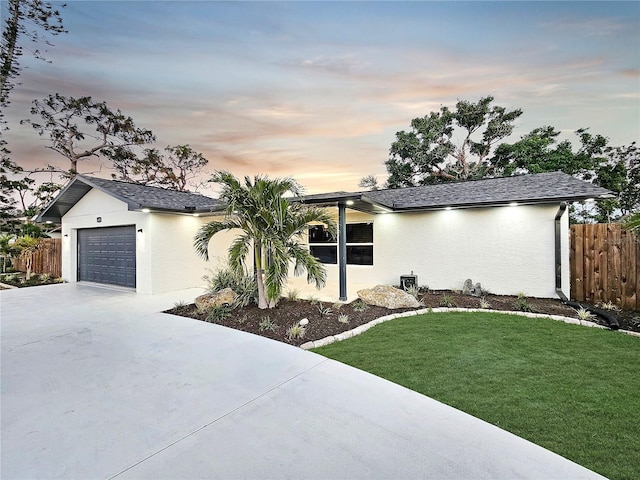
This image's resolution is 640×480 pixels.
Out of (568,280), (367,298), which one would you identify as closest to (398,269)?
(367,298)

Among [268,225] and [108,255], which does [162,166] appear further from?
[268,225]

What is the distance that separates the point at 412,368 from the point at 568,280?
6.24 metres

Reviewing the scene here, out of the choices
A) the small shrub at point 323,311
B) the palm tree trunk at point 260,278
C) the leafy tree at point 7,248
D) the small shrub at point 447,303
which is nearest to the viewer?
the small shrub at point 323,311

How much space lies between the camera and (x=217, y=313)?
20.5 feet

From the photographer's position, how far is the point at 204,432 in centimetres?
250

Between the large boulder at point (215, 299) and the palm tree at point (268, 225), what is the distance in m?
0.77

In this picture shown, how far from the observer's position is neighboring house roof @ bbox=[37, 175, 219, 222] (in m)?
9.09

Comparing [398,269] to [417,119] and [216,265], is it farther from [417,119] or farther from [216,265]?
[417,119]

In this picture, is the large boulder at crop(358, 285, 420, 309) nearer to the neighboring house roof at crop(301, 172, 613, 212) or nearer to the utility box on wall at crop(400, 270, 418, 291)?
the utility box on wall at crop(400, 270, 418, 291)

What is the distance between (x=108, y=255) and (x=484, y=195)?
13.0m

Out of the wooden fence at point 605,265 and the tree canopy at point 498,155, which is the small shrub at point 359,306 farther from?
the tree canopy at point 498,155

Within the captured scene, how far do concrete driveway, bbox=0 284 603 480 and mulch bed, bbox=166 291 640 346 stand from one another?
88 centimetres

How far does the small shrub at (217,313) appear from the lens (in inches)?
238

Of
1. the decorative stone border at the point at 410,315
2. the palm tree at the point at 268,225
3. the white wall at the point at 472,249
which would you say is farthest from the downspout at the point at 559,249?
the palm tree at the point at 268,225
